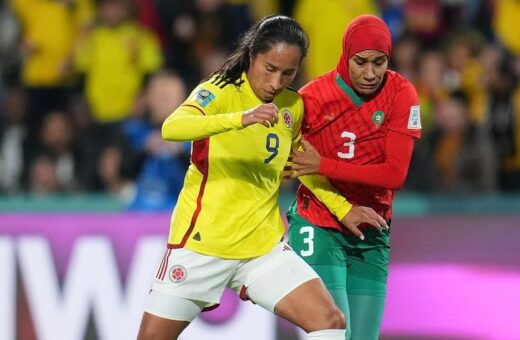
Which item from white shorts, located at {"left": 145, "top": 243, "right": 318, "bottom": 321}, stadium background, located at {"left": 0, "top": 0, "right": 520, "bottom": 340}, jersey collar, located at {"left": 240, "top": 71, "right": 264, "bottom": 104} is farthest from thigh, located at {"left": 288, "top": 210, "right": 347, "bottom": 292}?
stadium background, located at {"left": 0, "top": 0, "right": 520, "bottom": 340}

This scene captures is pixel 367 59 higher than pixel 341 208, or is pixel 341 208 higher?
pixel 367 59

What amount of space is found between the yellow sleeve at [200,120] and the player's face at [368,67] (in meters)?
0.66

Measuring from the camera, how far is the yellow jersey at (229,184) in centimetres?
566

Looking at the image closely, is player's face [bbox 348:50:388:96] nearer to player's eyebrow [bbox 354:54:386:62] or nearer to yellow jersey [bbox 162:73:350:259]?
player's eyebrow [bbox 354:54:386:62]

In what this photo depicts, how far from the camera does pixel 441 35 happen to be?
35.9 feet

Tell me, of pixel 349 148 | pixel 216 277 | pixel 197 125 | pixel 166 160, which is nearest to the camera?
pixel 197 125

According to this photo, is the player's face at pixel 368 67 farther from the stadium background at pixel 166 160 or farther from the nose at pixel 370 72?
the stadium background at pixel 166 160

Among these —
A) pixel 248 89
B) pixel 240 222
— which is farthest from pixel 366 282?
pixel 248 89

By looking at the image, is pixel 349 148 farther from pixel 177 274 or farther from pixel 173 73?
pixel 173 73

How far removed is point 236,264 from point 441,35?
566 centimetres

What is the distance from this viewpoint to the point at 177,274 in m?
5.69

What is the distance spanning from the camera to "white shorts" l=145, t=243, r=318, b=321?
5.68 meters

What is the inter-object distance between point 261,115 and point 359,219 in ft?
3.46

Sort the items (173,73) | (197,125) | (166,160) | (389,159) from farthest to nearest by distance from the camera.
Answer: (173,73) → (166,160) → (389,159) → (197,125)
